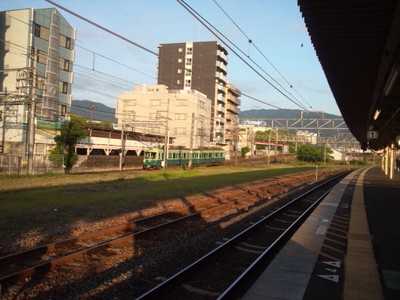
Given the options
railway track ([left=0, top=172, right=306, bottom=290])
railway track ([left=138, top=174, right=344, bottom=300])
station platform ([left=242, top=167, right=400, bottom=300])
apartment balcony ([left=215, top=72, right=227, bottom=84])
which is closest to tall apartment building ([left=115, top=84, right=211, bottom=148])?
apartment balcony ([left=215, top=72, right=227, bottom=84])

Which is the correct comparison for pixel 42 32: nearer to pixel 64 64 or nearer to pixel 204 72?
pixel 64 64

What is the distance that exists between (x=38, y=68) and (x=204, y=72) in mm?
57407

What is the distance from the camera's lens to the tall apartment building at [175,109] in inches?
3565

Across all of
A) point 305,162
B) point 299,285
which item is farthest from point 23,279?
point 305,162

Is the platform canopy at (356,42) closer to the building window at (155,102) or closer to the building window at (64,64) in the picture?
the building window at (64,64)

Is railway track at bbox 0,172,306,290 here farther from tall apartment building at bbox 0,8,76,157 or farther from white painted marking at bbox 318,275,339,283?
tall apartment building at bbox 0,8,76,157

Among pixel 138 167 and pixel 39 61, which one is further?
pixel 138 167

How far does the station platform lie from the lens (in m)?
7.16

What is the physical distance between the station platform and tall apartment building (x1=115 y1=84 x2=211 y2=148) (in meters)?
72.0

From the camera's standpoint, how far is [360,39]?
9.62 m

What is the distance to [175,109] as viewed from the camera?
93.5m

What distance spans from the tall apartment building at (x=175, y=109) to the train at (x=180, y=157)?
17020mm

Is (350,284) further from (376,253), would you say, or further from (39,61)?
(39,61)

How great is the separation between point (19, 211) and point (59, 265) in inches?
286
